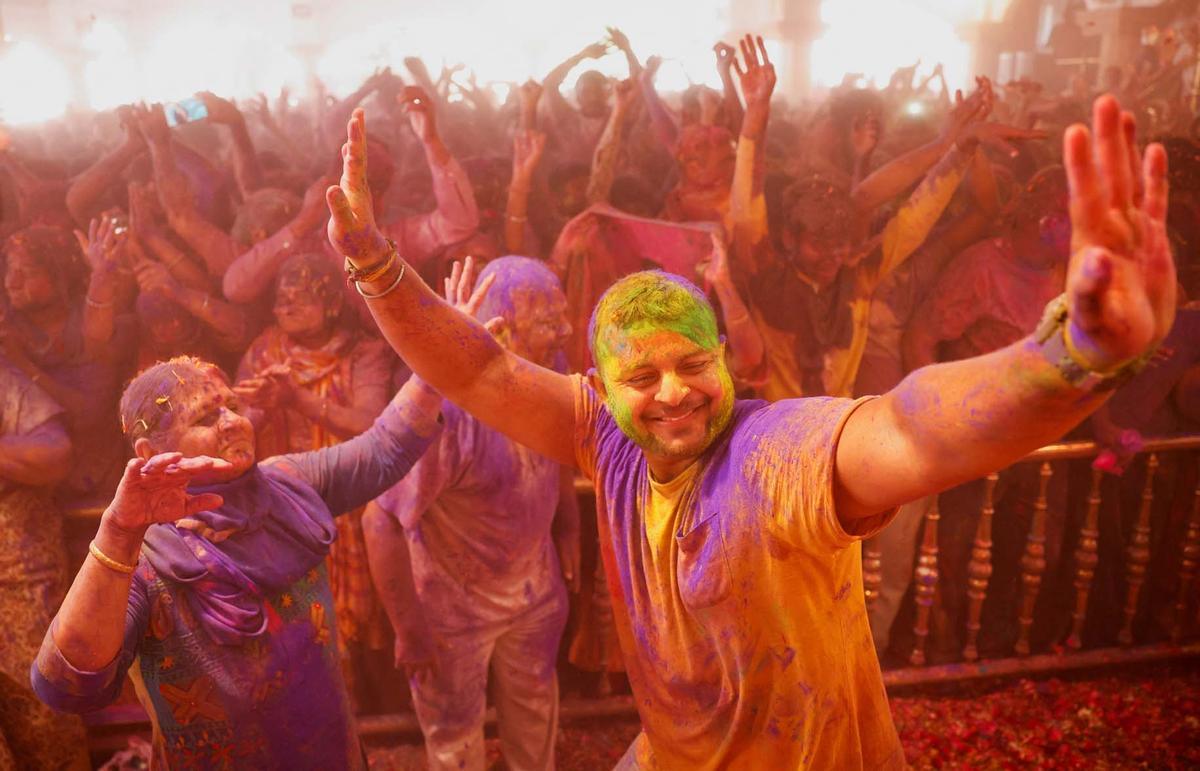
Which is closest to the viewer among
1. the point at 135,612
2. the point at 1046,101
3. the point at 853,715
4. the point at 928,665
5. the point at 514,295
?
the point at 853,715

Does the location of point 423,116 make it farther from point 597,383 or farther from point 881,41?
point 881,41

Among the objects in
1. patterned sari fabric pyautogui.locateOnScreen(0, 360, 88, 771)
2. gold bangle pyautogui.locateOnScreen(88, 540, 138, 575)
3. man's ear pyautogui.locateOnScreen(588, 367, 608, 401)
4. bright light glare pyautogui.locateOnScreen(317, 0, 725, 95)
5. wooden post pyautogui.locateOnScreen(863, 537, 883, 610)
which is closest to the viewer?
gold bangle pyautogui.locateOnScreen(88, 540, 138, 575)

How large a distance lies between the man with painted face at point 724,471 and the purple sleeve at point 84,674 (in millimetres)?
883

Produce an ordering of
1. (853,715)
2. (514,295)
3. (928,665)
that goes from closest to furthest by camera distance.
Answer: (853,715) → (514,295) → (928,665)

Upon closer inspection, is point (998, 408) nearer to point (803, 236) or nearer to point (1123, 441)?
point (803, 236)

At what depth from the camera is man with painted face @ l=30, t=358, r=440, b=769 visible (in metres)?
2.00

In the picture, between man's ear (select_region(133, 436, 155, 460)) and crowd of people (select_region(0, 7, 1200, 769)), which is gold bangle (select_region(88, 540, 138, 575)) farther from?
man's ear (select_region(133, 436, 155, 460))

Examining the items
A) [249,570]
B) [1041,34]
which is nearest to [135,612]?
[249,570]

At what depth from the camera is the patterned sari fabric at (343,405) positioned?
3317mm

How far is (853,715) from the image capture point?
1.76 metres

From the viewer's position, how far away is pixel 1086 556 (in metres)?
3.76

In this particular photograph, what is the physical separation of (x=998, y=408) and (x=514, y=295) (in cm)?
180

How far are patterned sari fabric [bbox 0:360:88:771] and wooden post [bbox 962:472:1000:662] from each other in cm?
365

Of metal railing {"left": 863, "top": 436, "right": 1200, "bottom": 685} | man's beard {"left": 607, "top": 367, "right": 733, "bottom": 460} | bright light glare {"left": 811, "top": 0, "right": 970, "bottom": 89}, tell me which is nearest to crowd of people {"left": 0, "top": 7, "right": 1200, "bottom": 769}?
man's beard {"left": 607, "top": 367, "right": 733, "bottom": 460}
